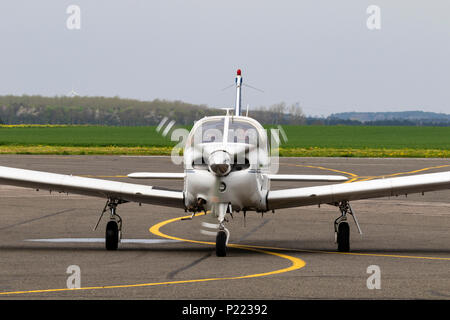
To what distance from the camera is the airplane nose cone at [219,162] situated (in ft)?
40.5

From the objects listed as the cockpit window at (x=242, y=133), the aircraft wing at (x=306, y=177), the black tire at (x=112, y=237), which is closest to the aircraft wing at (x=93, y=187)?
the black tire at (x=112, y=237)

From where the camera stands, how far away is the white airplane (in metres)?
12.8

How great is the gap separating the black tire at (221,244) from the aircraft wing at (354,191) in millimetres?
1235

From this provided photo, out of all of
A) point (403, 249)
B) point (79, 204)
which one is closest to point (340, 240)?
point (403, 249)

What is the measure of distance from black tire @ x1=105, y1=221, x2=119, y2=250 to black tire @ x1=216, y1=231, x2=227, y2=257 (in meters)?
1.93

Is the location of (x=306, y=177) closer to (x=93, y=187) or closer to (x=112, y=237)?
(x=112, y=237)

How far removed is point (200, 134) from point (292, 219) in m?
6.46

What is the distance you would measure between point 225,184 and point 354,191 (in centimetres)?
254

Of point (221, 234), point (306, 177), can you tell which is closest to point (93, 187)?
point (221, 234)

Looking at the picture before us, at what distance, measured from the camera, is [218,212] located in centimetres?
1326

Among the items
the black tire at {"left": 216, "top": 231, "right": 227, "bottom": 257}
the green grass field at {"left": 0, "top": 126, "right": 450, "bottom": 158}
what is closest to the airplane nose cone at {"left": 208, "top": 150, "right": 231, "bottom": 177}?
the black tire at {"left": 216, "top": 231, "right": 227, "bottom": 257}

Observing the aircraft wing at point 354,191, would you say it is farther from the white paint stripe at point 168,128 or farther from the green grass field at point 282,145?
the green grass field at point 282,145

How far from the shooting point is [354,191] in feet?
46.4
